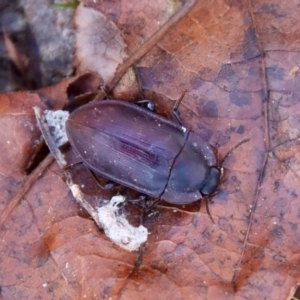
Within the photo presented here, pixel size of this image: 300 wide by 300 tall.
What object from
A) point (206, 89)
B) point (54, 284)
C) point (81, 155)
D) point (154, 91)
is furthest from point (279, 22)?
point (54, 284)

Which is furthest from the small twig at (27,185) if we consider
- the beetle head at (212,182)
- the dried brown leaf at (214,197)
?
the beetle head at (212,182)

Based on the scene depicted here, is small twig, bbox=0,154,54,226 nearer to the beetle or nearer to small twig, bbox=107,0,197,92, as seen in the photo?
the beetle

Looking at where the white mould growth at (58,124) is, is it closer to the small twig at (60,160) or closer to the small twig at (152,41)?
the small twig at (60,160)

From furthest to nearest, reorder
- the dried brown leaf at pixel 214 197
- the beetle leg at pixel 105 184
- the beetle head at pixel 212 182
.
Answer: the beetle leg at pixel 105 184 < the beetle head at pixel 212 182 < the dried brown leaf at pixel 214 197

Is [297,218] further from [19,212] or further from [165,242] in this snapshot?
[19,212]

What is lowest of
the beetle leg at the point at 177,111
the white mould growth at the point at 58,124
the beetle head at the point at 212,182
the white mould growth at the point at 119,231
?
the white mould growth at the point at 119,231

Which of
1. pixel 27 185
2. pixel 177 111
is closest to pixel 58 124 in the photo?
pixel 27 185
